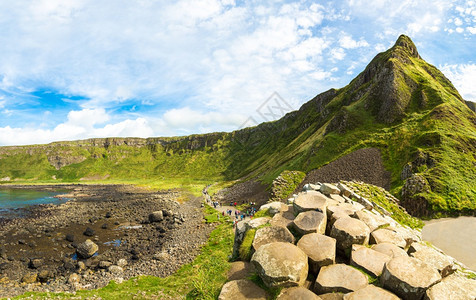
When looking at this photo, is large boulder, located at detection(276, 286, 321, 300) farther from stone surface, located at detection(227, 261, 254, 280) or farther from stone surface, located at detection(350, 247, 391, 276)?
stone surface, located at detection(350, 247, 391, 276)

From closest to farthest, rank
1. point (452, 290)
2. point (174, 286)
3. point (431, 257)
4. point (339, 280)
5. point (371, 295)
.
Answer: point (371, 295) → point (452, 290) → point (339, 280) → point (431, 257) → point (174, 286)

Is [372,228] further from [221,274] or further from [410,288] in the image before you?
[221,274]

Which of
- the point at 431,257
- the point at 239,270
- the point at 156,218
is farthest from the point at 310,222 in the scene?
the point at 156,218

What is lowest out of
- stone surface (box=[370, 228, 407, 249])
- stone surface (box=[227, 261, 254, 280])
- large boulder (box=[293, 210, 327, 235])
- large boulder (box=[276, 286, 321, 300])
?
stone surface (box=[227, 261, 254, 280])

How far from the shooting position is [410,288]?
7977 millimetres

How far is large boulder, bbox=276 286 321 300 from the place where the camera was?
8157 millimetres

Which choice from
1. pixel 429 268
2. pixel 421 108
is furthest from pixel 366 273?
pixel 421 108

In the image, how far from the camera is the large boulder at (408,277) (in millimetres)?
7977

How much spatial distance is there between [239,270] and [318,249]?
13.3 feet

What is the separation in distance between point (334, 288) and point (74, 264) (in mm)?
38054

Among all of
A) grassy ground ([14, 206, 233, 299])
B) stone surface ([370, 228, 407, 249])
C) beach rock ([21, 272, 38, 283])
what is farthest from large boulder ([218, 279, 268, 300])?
beach rock ([21, 272, 38, 283])

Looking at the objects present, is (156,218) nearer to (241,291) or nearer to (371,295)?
(241,291)

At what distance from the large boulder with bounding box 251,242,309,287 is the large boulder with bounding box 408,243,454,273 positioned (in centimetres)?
552

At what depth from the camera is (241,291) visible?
9195 mm
